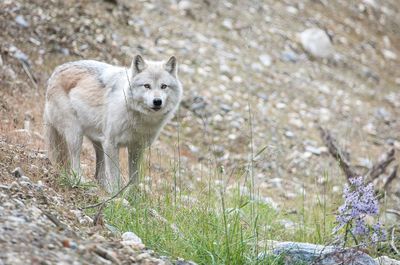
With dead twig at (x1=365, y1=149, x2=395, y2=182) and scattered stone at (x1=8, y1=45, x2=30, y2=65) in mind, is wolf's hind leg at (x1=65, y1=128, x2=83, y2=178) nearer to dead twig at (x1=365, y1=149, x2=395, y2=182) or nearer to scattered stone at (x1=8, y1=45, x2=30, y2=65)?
scattered stone at (x1=8, y1=45, x2=30, y2=65)

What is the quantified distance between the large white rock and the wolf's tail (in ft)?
27.0

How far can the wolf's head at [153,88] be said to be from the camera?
22.9ft

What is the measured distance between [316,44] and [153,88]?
339 inches

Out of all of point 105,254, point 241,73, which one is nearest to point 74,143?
point 105,254

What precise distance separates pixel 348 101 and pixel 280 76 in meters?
1.51

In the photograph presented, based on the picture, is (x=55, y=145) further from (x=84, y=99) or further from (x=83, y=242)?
(x=83, y=242)

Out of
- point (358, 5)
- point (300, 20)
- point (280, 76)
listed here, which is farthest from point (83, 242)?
point (358, 5)

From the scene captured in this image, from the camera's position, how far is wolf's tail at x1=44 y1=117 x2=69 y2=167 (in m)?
7.48

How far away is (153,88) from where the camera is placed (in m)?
7.09

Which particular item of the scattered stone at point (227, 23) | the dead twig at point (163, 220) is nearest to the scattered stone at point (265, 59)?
the scattered stone at point (227, 23)

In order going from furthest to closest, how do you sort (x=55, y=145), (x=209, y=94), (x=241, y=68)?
(x=241, y=68) → (x=209, y=94) → (x=55, y=145)

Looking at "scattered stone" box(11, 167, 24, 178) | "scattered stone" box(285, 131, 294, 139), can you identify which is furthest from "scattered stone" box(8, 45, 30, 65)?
"scattered stone" box(11, 167, 24, 178)

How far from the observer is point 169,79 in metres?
7.24

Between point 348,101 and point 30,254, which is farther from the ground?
A: point 30,254
